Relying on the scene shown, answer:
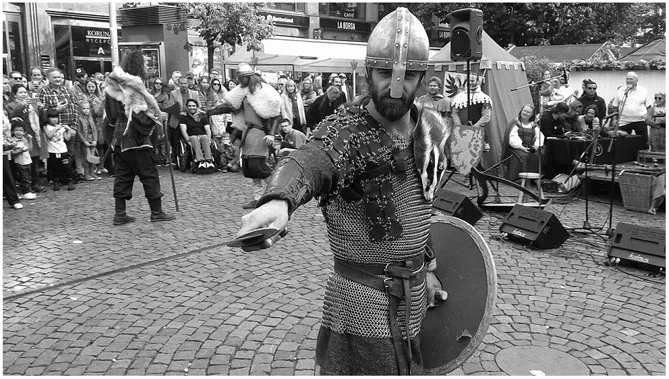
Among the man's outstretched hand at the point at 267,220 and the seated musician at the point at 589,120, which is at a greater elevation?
the man's outstretched hand at the point at 267,220

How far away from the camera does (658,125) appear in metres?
9.73

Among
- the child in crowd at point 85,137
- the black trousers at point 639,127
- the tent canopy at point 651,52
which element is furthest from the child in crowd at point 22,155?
the tent canopy at point 651,52

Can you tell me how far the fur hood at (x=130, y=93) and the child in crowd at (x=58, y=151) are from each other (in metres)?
3.33

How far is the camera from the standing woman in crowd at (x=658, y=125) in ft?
31.6

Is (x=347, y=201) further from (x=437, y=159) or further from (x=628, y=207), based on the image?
(x=628, y=207)

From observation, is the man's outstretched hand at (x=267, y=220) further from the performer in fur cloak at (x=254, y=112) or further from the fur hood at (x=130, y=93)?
the performer in fur cloak at (x=254, y=112)

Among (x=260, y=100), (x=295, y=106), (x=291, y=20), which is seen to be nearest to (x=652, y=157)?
(x=260, y=100)

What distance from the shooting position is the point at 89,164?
10.7 m

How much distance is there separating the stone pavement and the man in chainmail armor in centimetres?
94

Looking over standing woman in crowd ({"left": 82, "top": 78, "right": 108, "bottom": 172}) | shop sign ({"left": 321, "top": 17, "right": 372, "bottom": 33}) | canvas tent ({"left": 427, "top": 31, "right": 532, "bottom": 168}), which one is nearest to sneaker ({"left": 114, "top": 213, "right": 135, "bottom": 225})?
standing woman in crowd ({"left": 82, "top": 78, "right": 108, "bottom": 172})

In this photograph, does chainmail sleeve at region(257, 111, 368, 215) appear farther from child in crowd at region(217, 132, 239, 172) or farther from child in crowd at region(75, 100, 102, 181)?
child in crowd at region(217, 132, 239, 172)

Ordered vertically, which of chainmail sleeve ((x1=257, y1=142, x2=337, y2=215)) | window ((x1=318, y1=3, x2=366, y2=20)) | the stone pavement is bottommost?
the stone pavement

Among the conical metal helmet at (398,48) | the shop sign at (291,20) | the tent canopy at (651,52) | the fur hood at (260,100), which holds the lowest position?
the fur hood at (260,100)

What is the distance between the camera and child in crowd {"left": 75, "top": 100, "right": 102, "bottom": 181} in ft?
33.4
